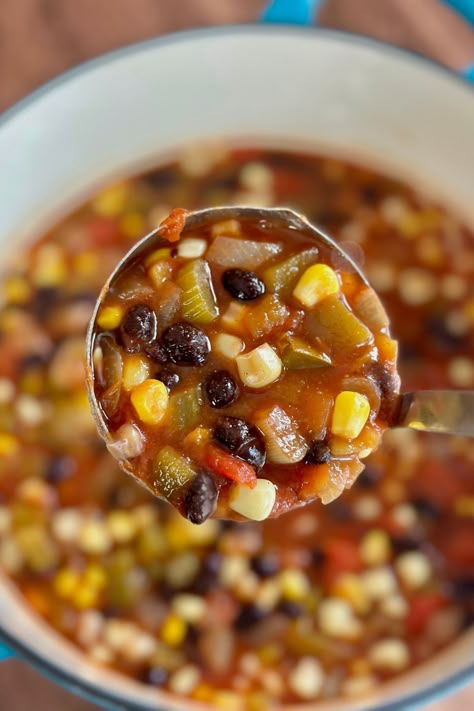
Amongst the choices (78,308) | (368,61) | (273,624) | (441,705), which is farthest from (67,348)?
(441,705)

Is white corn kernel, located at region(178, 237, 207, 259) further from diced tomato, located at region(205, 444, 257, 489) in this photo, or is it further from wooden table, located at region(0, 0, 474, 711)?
wooden table, located at region(0, 0, 474, 711)

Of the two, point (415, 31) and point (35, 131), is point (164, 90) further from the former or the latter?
point (415, 31)

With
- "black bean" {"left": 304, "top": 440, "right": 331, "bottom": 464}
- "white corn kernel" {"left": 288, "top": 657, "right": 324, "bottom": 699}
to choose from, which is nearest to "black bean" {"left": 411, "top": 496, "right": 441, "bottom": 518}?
"white corn kernel" {"left": 288, "top": 657, "right": 324, "bottom": 699}

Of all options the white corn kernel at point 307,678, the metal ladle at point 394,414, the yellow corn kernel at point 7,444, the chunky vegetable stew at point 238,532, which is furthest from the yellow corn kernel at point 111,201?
the white corn kernel at point 307,678

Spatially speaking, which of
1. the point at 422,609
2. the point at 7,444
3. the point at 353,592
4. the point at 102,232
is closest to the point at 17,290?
the point at 102,232

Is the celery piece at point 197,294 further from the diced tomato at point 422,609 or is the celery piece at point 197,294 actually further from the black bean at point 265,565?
the diced tomato at point 422,609

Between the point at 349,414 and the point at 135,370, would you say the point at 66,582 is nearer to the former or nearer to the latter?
the point at 135,370

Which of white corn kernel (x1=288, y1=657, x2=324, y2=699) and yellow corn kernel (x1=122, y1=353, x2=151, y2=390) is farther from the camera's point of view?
white corn kernel (x1=288, y1=657, x2=324, y2=699)
